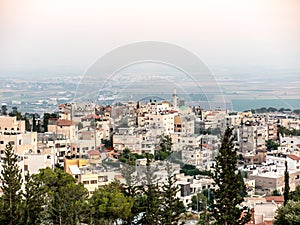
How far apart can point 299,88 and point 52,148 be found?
33173mm

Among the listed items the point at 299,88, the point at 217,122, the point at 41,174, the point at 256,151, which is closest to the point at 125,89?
the point at 217,122

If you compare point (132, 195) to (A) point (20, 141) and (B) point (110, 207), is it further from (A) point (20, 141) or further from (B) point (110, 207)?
(A) point (20, 141)

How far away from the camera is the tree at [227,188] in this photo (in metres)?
6.42

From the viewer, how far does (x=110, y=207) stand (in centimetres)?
740

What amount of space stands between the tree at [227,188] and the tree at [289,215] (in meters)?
0.61

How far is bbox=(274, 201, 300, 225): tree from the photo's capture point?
6.65 m

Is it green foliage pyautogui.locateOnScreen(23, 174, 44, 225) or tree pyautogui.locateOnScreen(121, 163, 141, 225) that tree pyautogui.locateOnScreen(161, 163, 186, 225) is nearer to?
tree pyautogui.locateOnScreen(121, 163, 141, 225)

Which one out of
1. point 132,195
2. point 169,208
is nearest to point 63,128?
point 132,195

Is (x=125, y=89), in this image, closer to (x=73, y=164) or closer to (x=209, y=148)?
(x=209, y=148)

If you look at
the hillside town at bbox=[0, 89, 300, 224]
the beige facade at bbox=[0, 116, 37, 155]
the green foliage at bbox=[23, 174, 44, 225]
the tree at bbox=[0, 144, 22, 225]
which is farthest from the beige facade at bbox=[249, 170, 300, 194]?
the tree at bbox=[0, 144, 22, 225]

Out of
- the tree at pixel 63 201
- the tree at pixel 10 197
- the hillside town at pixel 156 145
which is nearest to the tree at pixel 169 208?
the tree at pixel 63 201

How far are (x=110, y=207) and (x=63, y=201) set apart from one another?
646 mm

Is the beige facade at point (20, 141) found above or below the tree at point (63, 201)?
above

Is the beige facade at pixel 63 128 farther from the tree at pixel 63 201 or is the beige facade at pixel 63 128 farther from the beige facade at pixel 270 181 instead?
the tree at pixel 63 201
